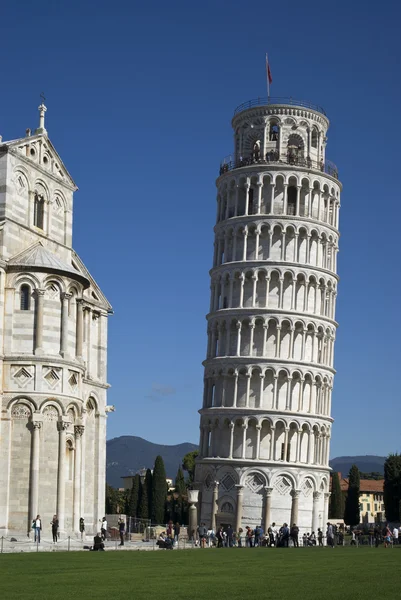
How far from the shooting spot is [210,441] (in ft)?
286

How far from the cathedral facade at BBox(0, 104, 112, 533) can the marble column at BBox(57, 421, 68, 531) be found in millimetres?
44

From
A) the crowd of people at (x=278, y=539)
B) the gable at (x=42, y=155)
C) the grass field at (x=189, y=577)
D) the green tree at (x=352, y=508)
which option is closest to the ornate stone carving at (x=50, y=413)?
the grass field at (x=189, y=577)

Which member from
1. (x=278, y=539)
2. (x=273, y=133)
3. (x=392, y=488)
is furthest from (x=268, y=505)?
(x=392, y=488)

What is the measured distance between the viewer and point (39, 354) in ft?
152

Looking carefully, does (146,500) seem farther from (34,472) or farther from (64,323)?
(34,472)

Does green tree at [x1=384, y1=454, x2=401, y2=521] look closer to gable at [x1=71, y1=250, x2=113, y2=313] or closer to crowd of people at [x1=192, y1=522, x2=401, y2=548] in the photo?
crowd of people at [x1=192, y1=522, x2=401, y2=548]

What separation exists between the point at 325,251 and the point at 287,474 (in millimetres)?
19518

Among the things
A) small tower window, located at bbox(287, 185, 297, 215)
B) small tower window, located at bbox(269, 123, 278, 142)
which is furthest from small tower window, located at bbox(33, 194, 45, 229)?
small tower window, located at bbox(269, 123, 278, 142)

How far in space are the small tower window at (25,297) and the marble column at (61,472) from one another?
5.43m

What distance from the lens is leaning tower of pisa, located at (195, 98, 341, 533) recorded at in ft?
276

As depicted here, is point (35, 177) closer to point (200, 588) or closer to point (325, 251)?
point (200, 588)

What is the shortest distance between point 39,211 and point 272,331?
3839 cm

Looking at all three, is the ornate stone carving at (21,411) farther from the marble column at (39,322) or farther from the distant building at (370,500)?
the distant building at (370,500)

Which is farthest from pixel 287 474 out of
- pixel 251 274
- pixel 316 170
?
pixel 316 170
